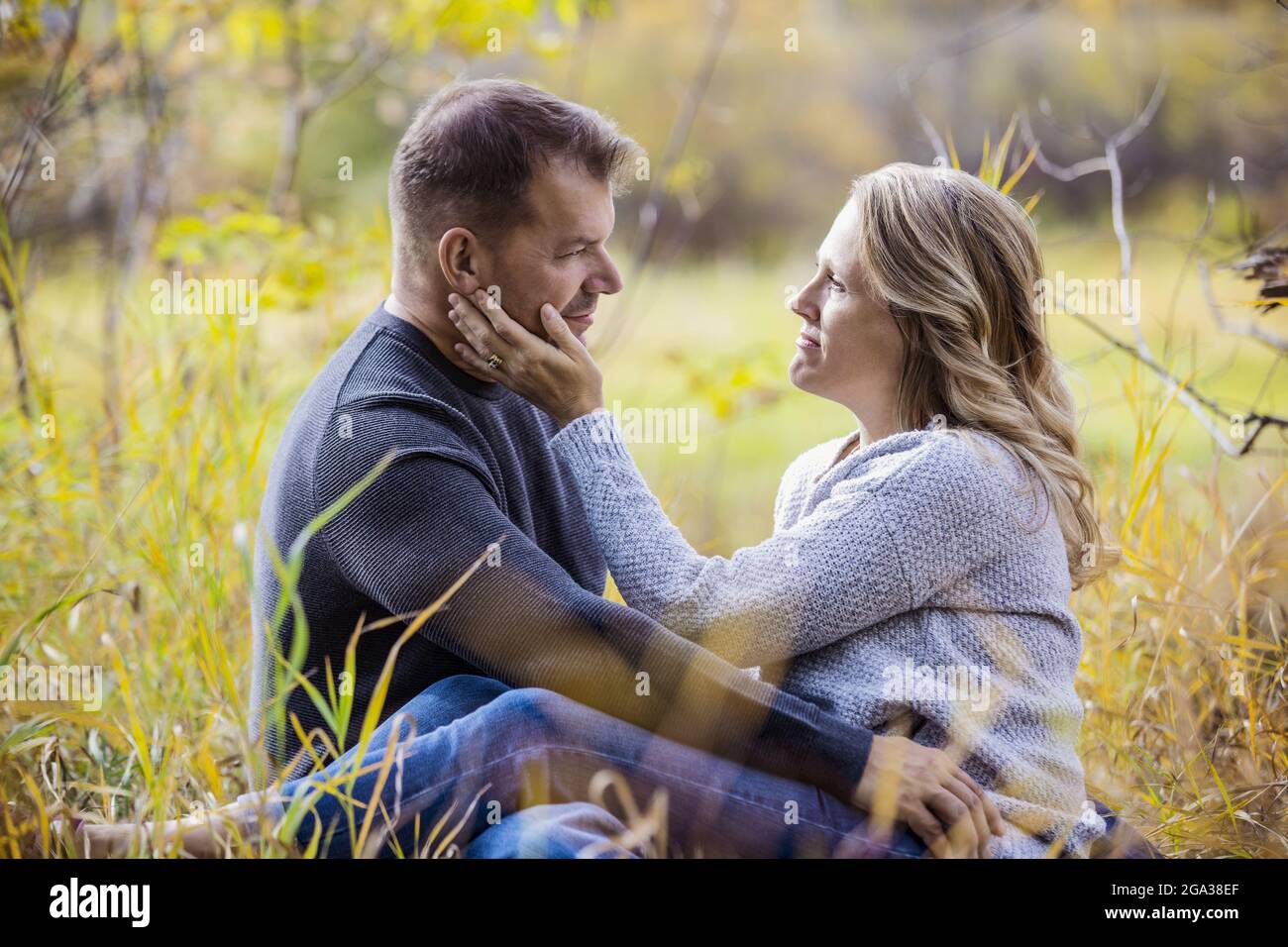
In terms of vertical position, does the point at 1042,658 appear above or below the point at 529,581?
below

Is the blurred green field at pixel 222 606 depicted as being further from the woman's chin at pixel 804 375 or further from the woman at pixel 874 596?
the woman's chin at pixel 804 375

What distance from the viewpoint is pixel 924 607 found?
1841 millimetres

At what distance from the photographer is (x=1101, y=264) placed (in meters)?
8.91

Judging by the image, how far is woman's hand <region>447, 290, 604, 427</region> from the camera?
77.0 inches

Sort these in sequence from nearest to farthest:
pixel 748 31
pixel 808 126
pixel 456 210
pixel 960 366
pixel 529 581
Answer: pixel 529 581
pixel 960 366
pixel 456 210
pixel 748 31
pixel 808 126

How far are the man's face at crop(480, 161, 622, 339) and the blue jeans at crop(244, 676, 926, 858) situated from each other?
27.4 inches

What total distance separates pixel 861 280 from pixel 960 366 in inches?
8.5

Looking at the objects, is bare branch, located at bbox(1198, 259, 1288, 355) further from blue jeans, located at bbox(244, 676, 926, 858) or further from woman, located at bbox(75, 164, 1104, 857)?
blue jeans, located at bbox(244, 676, 926, 858)

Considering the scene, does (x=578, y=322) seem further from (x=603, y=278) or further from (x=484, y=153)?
(x=484, y=153)

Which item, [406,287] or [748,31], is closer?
[406,287]

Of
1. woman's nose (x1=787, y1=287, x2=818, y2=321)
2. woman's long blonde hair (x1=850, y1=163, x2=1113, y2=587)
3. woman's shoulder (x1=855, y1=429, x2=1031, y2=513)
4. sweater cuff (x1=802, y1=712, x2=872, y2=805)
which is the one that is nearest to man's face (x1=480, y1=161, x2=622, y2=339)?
woman's nose (x1=787, y1=287, x2=818, y2=321)

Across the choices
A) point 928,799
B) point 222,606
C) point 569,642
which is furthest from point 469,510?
point 222,606

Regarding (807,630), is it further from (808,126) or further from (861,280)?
(808,126)

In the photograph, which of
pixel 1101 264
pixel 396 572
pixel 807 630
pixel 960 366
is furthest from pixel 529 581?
pixel 1101 264
